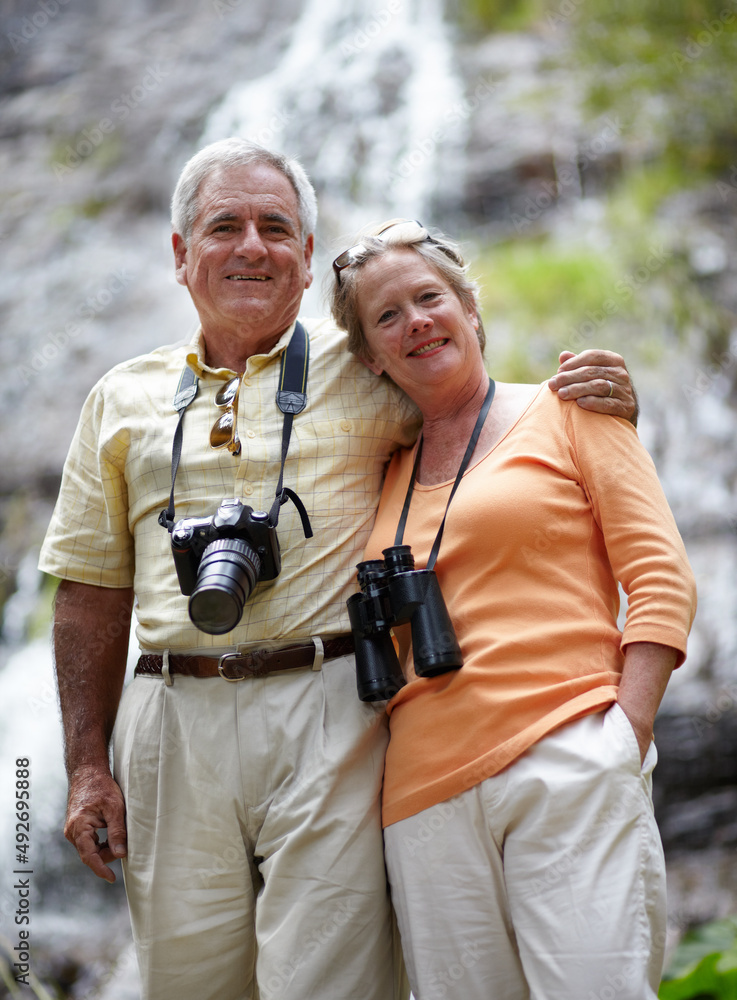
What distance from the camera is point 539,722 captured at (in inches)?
54.8

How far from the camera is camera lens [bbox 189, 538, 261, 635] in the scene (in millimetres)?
1383

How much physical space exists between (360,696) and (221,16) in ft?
18.3

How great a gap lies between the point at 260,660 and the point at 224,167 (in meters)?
1.10

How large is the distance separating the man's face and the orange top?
0.63 meters

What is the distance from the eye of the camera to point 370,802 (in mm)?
1580

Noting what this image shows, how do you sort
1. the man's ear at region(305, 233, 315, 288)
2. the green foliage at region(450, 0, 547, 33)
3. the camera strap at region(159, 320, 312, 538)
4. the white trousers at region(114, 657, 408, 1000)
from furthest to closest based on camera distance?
the green foliage at region(450, 0, 547, 33) < the man's ear at region(305, 233, 315, 288) < the camera strap at region(159, 320, 312, 538) < the white trousers at region(114, 657, 408, 1000)

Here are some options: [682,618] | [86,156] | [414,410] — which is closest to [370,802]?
[682,618]

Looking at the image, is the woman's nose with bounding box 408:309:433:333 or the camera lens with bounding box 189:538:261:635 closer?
the camera lens with bounding box 189:538:261:635

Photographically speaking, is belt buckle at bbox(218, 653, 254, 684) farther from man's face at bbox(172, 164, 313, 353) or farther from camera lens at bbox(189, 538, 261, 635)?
man's face at bbox(172, 164, 313, 353)

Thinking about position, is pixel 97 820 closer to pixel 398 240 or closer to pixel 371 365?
pixel 371 365

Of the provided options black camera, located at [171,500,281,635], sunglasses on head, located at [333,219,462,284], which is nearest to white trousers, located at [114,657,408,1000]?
black camera, located at [171,500,281,635]

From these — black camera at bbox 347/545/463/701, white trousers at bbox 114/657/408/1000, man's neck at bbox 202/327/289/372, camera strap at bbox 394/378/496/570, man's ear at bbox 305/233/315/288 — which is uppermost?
man's ear at bbox 305/233/315/288

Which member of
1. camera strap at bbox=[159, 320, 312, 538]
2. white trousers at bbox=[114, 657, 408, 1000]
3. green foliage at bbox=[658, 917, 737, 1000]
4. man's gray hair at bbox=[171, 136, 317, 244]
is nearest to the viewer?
white trousers at bbox=[114, 657, 408, 1000]

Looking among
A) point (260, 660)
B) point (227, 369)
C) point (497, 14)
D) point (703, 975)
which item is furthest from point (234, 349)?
point (497, 14)
